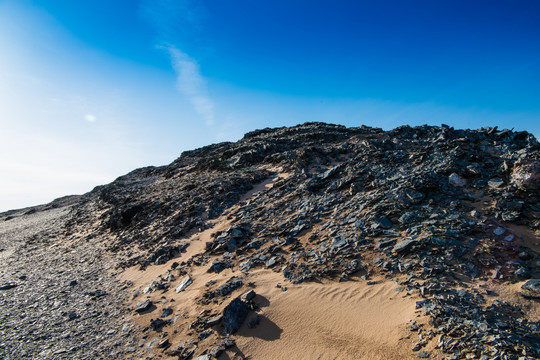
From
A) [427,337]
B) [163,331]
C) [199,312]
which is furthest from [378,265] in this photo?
[163,331]

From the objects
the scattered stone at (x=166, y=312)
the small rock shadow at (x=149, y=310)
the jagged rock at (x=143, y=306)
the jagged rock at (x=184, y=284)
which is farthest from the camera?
the jagged rock at (x=184, y=284)

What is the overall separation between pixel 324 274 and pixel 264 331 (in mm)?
3011

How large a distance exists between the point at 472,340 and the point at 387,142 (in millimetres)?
21340

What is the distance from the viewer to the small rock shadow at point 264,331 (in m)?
7.80

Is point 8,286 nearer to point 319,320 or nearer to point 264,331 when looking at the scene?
point 264,331

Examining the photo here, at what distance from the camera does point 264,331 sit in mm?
8008

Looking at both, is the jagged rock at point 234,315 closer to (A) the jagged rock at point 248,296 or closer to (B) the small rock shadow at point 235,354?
(A) the jagged rock at point 248,296

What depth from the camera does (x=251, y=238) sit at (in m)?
14.1

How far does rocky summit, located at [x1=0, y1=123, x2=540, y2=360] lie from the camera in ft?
23.0

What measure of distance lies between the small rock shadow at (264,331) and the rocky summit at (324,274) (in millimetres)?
40

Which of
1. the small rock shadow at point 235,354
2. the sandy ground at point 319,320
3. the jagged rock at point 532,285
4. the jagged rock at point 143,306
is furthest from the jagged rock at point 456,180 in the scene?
the jagged rock at point 143,306

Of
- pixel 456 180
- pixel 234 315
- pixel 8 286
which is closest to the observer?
pixel 234 315

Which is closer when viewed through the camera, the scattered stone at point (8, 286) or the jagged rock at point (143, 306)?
the jagged rock at point (143, 306)

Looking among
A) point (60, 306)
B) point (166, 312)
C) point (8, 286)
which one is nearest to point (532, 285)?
point (166, 312)
